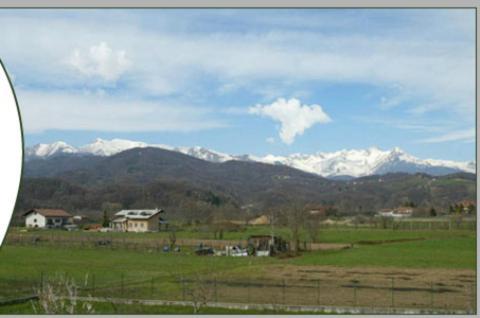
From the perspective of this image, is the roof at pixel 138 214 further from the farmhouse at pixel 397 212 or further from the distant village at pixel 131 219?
the farmhouse at pixel 397 212

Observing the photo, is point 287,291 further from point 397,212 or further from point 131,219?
point 397,212

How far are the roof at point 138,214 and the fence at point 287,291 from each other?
5.64 meters

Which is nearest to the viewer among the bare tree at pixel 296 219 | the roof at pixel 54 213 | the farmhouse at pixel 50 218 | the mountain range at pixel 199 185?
the farmhouse at pixel 50 218

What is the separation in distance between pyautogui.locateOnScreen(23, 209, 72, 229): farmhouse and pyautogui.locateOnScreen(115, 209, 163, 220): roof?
4.32 ft

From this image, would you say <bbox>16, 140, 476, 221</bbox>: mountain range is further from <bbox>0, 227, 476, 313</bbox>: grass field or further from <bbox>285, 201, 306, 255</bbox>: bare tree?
<bbox>0, 227, 476, 313</bbox>: grass field

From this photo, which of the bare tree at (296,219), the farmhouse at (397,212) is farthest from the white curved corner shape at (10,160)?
the farmhouse at (397,212)

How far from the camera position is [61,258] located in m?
12.5

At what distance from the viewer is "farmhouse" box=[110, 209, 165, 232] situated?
15289 mm

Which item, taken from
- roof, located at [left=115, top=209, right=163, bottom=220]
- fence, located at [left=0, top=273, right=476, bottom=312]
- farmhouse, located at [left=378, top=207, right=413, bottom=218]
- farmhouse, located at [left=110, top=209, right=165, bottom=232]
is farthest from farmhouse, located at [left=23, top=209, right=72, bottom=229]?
farmhouse, located at [left=378, top=207, right=413, bottom=218]

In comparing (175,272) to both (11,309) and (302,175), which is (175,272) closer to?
(11,309)

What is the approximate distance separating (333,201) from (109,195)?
6486 millimetres

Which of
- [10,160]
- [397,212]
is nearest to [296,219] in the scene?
[397,212]

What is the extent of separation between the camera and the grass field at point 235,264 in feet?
30.7

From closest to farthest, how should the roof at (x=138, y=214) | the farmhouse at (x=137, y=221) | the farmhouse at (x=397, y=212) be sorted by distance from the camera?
1. the farmhouse at (x=137, y=221)
2. the roof at (x=138, y=214)
3. the farmhouse at (x=397, y=212)
